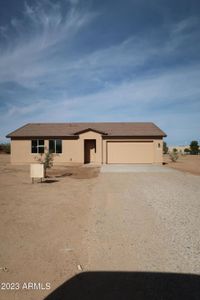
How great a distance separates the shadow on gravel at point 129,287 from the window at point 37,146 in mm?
23615

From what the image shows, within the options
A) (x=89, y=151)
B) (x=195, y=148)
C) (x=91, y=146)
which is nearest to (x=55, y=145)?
(x=89, y=151)

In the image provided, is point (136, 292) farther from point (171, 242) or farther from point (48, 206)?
point (48, 206)

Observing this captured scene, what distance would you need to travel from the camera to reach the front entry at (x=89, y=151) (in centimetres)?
2705

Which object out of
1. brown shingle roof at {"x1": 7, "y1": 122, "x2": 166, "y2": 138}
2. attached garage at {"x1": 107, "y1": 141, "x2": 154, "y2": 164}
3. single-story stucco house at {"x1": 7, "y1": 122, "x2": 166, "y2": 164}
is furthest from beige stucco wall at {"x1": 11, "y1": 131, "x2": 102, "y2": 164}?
attached garage at {"x1": 107, "y1": 141, "x2": 154, "y2": 164}

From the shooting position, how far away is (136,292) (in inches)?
132

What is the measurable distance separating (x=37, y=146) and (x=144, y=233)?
22.4 metres

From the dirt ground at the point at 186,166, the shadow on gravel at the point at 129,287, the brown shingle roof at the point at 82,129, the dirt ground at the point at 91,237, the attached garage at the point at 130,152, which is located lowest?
the shadow on gravel at the point at 129,287

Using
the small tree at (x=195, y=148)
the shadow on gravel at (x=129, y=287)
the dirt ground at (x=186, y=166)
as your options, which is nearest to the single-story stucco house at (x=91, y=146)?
the dirt ground at (x=186, y=166)

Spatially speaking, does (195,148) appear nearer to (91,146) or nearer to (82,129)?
(91,146)

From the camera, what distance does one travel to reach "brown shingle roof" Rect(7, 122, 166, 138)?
2653cm

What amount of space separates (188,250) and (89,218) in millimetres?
2871

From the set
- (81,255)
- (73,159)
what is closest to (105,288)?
(81,255)

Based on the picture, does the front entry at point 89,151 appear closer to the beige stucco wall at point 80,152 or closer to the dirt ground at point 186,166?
the beige stucco wall at point 80,152

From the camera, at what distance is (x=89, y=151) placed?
27.3 metres
